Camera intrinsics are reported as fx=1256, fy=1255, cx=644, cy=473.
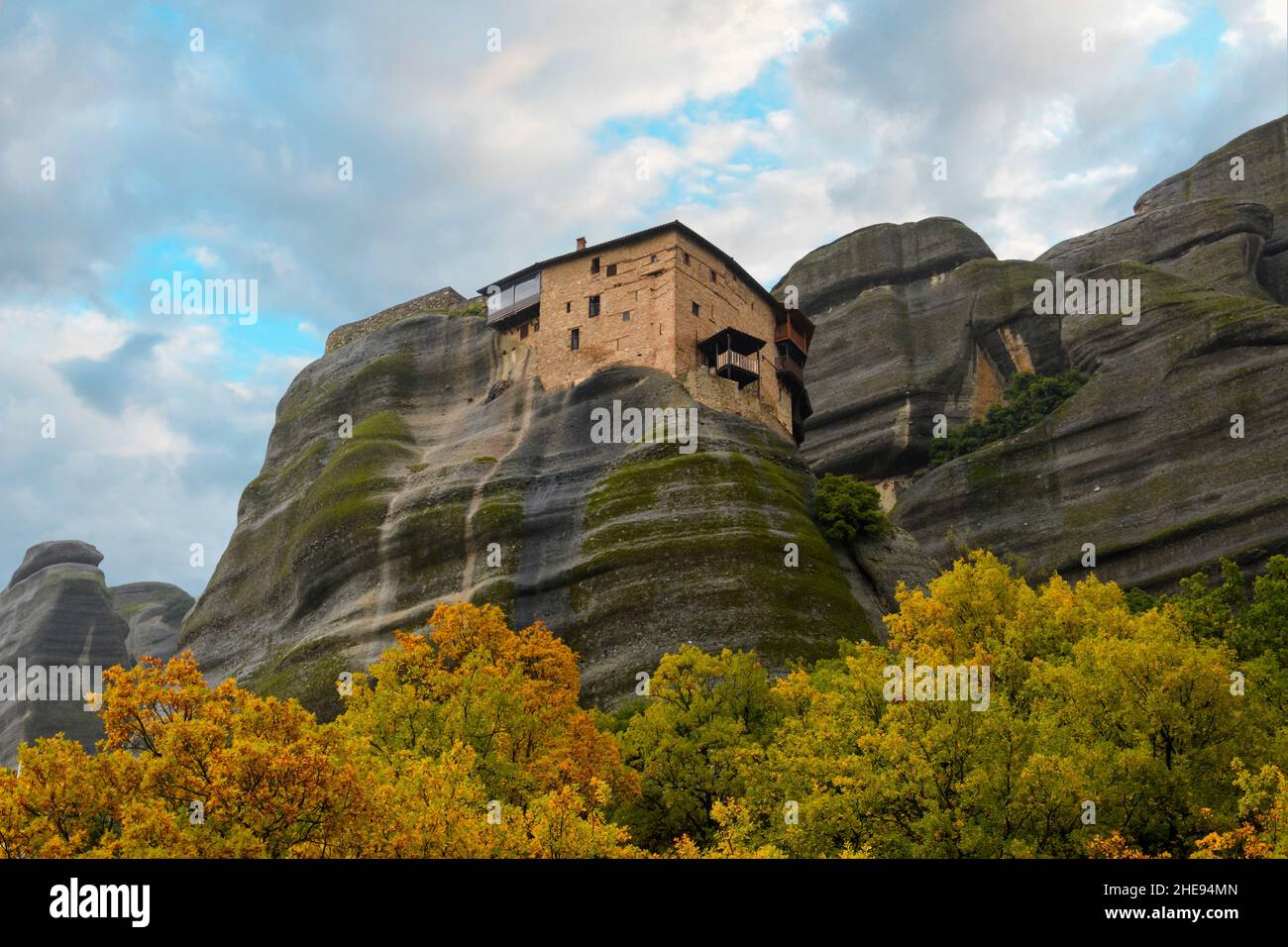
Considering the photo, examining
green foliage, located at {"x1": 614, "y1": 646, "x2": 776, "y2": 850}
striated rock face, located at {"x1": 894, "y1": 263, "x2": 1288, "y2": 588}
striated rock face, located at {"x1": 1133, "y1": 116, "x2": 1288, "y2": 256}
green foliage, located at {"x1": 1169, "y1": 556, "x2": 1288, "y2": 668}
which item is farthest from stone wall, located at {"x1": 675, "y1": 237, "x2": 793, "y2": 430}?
striated rock face, located at {"x1": 1133, "y1": 116, "x2": 1288, "y2": 256}

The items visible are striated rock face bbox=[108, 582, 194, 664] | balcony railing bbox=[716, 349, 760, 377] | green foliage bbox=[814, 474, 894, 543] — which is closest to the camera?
green foliage bbox=[814, 474, 894, 543]

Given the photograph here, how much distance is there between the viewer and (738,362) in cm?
7619

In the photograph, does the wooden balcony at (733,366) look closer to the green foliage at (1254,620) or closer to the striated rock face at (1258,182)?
the green foliage at (1254,620)

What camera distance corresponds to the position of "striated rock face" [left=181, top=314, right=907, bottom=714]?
56.9 m

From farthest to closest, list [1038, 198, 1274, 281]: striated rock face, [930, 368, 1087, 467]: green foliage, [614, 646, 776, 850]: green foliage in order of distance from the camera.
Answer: [1038, 198, 1274, 281]: striated rock face < [930, 368, 1087, 467]: green foliage < [614, 646, 776, 850]: green foliage

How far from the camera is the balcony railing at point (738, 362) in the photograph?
245ft

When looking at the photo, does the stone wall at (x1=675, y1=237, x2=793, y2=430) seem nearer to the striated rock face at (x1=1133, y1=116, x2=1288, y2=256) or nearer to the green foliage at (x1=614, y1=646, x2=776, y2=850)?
the green foliage at (x1=614, y1=646, x2=776, y2=850)

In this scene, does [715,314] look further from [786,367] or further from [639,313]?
[786,367]

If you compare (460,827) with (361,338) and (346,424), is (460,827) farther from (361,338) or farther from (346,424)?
(361,338)

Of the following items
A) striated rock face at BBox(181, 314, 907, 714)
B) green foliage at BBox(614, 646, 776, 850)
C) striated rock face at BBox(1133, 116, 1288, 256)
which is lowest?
green foliage at BBox(614, 646, 776, 850)

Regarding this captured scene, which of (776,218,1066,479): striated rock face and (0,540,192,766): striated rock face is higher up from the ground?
(776,218,1066,479): striated rock face

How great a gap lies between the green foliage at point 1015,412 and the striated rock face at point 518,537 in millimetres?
27321

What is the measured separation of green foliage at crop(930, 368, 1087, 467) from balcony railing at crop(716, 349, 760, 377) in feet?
75.2
